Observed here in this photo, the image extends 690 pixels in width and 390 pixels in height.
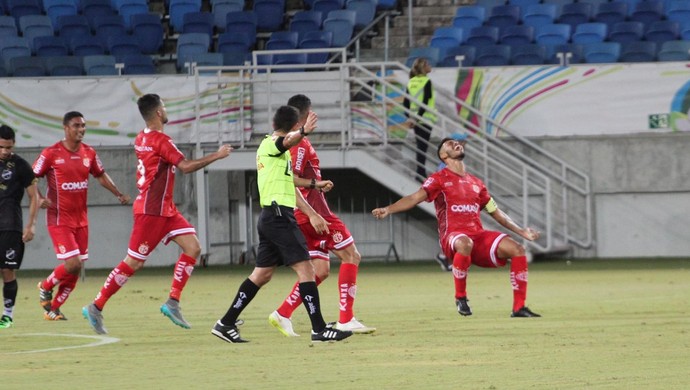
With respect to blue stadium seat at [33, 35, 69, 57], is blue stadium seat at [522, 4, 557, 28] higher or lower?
higher

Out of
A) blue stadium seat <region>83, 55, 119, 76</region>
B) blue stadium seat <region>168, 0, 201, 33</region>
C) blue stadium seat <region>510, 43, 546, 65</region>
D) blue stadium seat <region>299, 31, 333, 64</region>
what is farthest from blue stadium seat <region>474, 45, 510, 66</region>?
blue stadium seat <region>83, 55, 119, 76</region>

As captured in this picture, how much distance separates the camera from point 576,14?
26.3 m

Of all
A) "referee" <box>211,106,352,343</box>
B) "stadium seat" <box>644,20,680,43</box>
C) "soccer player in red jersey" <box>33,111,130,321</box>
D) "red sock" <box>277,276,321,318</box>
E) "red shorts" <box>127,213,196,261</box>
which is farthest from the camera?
"stadium seat" <box>644,20,680,43</box>

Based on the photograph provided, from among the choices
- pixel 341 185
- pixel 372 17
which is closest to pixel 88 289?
pixel 341 185

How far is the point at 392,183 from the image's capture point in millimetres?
23719

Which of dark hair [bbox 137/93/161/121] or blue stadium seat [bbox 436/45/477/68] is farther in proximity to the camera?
blue stadium seat [bbox 436/45/477/68]

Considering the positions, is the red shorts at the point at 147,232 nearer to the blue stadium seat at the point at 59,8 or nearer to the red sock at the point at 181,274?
the red sock at the point at 181,274

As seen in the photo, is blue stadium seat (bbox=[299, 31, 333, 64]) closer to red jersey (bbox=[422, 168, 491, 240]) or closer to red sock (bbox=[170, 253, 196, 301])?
red jersey (bbox=[422, 168, 491, 240])

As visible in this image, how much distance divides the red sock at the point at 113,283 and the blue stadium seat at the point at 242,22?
1481cm

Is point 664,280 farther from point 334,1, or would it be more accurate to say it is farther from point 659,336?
point 334,1

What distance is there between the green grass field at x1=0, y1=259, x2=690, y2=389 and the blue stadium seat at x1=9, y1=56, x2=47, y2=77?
8156 millimetres

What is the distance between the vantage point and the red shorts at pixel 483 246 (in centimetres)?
1352

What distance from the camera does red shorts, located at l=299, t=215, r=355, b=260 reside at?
39.2 feet

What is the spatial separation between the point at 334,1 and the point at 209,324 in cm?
1520
